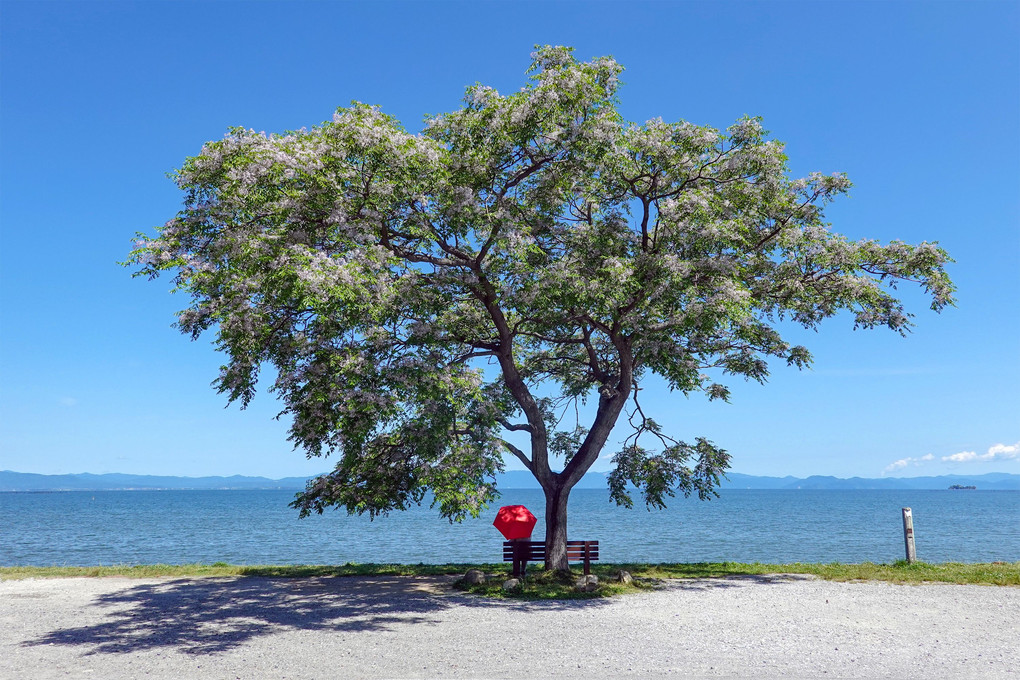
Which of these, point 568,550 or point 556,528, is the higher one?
point 556,528

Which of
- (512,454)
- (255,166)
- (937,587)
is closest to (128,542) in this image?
(512,454)

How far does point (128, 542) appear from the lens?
189 ft

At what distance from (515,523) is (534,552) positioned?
1.03 m

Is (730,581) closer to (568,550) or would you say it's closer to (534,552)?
(568,550)

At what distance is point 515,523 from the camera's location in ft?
59.0

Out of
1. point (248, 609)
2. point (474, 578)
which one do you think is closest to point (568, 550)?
point (474, 578)

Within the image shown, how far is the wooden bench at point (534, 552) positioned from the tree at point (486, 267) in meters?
1.05

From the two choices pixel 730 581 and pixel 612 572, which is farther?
pixel 612 572

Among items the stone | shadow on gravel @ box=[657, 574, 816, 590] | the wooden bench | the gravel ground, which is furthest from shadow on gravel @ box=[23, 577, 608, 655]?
shadow on gravel @ box=[657, 574, 816, 590]

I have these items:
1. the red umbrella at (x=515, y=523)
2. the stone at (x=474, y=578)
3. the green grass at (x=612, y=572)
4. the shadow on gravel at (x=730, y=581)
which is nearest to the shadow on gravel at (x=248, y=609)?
the stone at (x=474, y=578)

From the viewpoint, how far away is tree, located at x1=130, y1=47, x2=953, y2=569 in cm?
1373

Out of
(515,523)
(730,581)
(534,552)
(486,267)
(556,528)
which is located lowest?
(730,581)

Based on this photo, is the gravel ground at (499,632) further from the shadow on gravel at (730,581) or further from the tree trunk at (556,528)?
the tree trunk at (556,528)

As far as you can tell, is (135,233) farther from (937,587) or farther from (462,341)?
(937,587)
